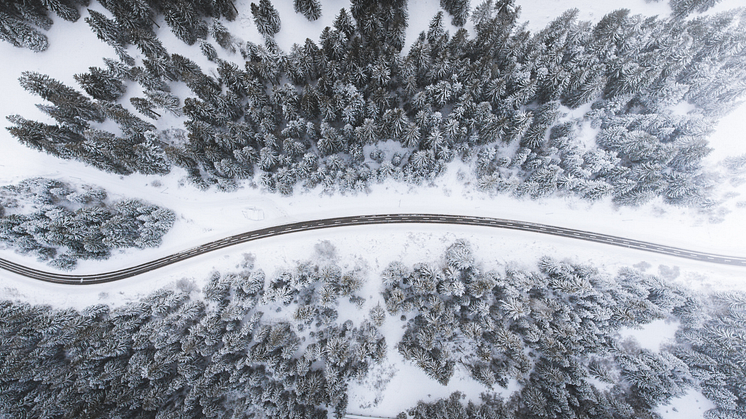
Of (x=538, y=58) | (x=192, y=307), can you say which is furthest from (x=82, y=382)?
(x=538, y=58)

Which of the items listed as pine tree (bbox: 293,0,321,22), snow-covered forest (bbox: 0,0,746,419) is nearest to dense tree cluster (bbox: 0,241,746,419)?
snow-covered forest (bbox: 0,0,746,419)

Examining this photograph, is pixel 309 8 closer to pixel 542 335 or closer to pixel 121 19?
pixel 121 19

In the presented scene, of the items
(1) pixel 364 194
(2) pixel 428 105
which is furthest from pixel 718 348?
(1) pixel 364 194

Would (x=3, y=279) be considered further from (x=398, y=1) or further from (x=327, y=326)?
(x=398, y=1)

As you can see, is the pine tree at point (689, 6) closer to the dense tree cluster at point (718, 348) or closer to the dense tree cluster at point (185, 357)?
the dense tree cluster at point (718, 348)

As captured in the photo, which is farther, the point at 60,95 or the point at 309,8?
the point at 309,8

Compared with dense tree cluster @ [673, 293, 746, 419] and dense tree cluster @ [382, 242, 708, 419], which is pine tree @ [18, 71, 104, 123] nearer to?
dense tree cluster @ [382, 242, 708, 419]
